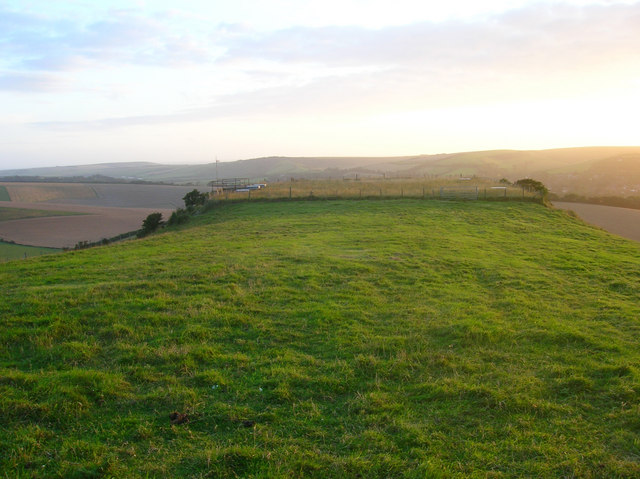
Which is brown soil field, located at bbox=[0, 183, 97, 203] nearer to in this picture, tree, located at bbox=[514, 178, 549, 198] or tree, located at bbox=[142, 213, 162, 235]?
tree, located at bbox=[142, 213, 162, 235]

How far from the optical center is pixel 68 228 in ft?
164

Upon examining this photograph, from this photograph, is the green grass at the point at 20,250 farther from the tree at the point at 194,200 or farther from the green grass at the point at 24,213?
the green grass at the point at 24,213

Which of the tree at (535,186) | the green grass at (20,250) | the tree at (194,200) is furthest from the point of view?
the tree at (194,200)

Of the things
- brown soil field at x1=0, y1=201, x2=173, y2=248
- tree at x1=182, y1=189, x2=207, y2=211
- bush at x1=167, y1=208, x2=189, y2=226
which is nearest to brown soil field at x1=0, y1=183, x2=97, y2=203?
brown soil field at x1=0, y1=201, x2=173, y2=248

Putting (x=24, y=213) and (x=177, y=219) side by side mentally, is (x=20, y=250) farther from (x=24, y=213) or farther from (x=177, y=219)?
(x=24, y=213)

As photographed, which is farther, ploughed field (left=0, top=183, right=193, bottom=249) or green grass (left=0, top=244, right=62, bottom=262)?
ploughed field (left=0, top=183, right=193, bottom=249)

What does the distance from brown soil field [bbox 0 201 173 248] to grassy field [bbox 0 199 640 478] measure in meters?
31.7

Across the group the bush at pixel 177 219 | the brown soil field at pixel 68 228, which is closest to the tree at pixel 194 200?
the bush at pixel 177 219

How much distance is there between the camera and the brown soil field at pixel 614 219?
28275 millimetres

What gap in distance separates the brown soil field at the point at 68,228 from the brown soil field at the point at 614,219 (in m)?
43.3

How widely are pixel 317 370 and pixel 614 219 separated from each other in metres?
35.2

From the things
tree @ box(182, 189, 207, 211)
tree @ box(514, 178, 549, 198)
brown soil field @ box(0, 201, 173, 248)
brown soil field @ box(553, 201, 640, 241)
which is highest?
tree @ box(514, 178, 549, 198)

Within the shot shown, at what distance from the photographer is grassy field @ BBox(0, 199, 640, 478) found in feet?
15.5

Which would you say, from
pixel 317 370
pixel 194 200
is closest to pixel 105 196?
pixel 194 200
